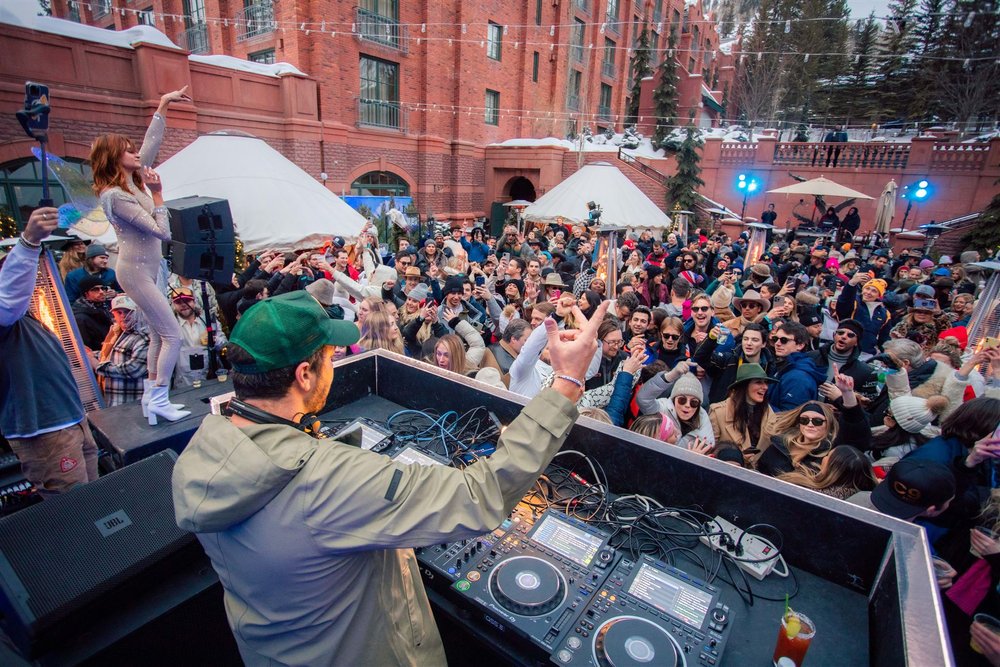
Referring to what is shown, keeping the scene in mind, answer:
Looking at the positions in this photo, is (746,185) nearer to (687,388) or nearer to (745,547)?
(687,388)

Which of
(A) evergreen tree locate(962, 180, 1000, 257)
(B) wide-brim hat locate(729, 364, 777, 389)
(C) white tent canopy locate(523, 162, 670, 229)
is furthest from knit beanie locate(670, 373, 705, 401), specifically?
(A) evergreen tree locate(962, 180, 1000, 257)

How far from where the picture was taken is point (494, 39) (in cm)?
2039

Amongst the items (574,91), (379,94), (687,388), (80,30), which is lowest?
(687,388)

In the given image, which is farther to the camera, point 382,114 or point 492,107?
point 492,107

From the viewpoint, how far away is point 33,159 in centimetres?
968

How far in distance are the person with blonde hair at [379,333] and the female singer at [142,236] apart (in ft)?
4.84

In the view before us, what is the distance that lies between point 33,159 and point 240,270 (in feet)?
19.3

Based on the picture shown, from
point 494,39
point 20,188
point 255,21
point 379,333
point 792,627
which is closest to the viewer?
point 792,627

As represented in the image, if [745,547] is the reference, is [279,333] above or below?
above

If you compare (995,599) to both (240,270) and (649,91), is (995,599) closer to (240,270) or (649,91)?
(240,270)

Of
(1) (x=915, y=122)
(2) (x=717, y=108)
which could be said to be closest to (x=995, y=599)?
(1) (x=915, y=122)

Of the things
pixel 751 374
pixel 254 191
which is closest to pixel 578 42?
pixel 254 191

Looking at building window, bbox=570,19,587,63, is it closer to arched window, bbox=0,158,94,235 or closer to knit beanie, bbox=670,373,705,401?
arched window, bbox=0,158,94,235

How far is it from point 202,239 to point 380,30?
15734 mm
